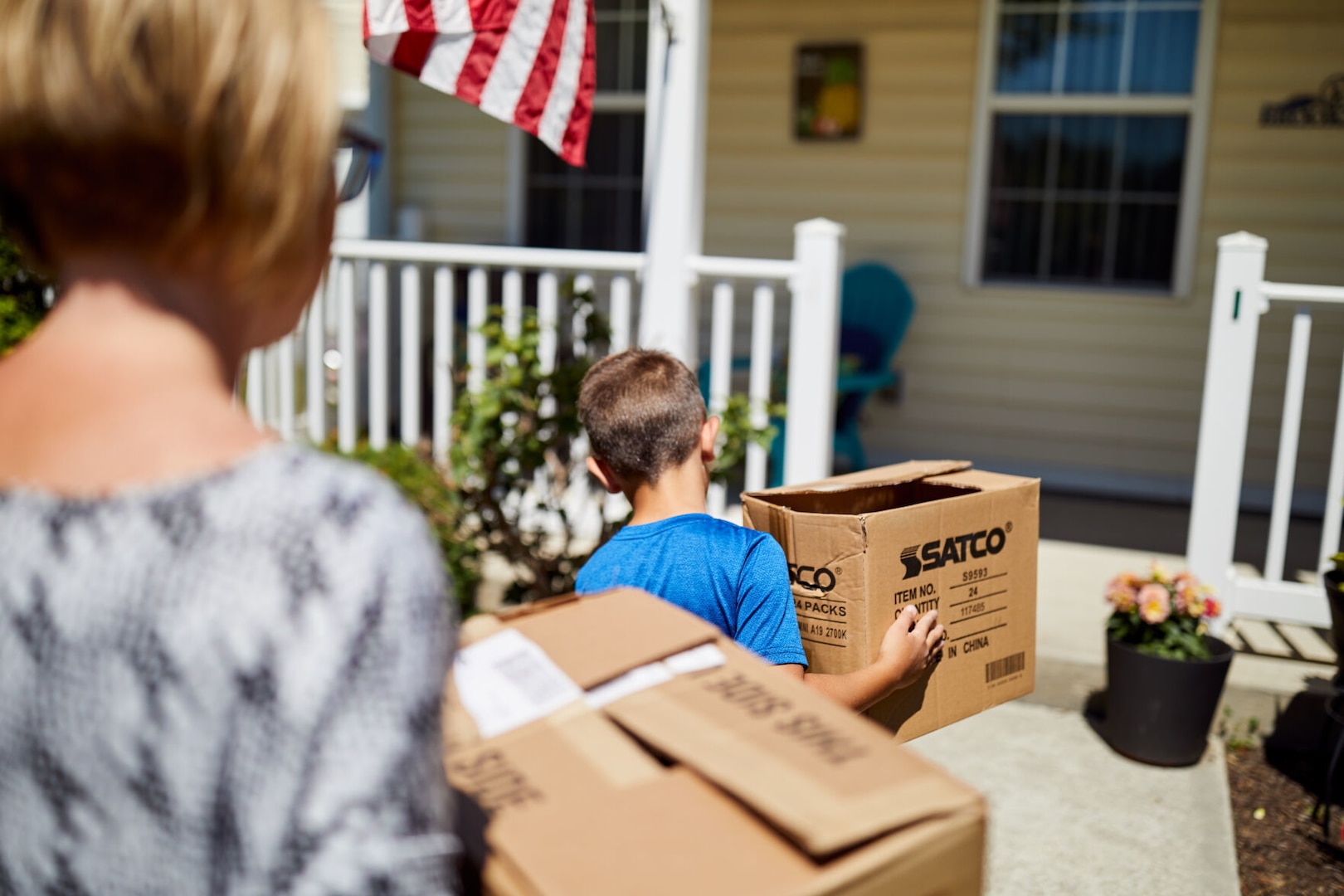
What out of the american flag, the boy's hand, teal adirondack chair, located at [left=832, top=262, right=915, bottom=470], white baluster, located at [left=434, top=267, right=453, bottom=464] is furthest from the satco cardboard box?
teal adirondack chair, located at [left=832, top=262, right=915, bottom=470]

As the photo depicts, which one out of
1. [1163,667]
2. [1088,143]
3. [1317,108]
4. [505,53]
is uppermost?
[1317,108]

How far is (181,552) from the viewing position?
73cm

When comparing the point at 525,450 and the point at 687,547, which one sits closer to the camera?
the point at 687,547

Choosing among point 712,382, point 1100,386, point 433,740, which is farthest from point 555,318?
point 433,740

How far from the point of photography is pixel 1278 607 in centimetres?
380

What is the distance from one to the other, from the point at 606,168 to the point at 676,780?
22.1 feet

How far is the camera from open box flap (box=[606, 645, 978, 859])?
0.87 meters

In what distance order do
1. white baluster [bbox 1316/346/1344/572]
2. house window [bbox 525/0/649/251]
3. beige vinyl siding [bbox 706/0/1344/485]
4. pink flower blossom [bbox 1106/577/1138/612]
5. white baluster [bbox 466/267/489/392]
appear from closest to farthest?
pink flower blossom [bbox 1106/577/1138/612] → white baluster [bbox 1316/346/1344/572] → white baluster [bbox 466/267/489/392] → beige vinyl siding [bbox 706/0/1344/485] → house window [bbox 525/0/649/251]

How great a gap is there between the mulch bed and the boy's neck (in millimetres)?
1926

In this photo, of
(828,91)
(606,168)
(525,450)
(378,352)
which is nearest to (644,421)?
(525,450)

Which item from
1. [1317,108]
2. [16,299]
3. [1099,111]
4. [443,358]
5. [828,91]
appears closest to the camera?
[16,299]

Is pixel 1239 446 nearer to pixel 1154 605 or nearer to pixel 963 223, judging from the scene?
pixel 1154 605

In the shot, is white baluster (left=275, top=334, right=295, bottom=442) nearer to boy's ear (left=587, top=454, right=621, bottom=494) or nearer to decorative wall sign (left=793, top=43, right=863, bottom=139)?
decorative wall sign (left=793, top=43, right=863, bottom=139)

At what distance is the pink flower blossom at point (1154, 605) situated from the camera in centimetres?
319
